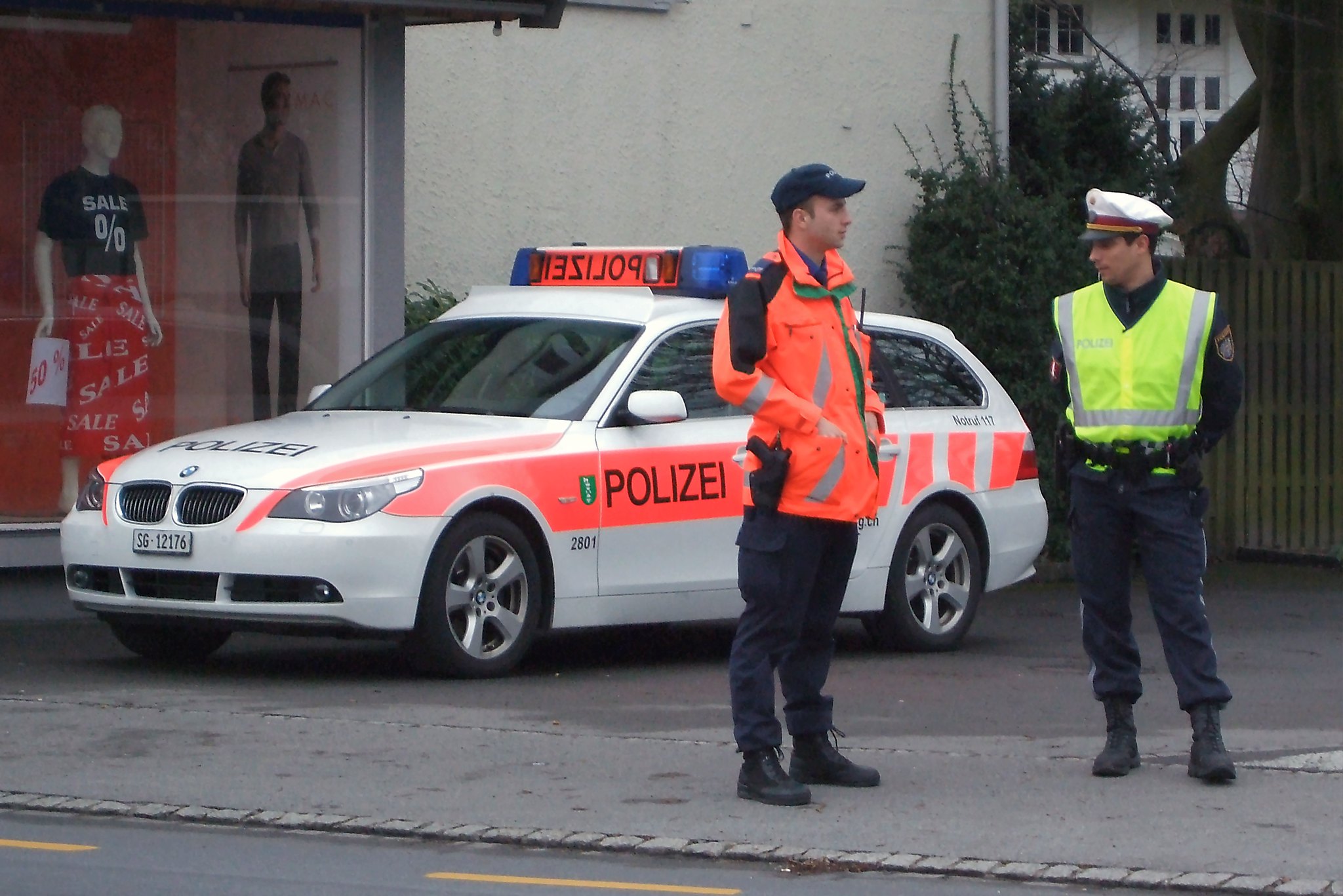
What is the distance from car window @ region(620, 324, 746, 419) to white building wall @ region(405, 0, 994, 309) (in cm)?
447

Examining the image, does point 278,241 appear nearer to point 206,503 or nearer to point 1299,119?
point 206,503

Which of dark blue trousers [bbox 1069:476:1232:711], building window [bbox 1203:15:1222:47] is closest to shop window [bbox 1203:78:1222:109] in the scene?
building window [bbox 1203:15:1222:47]

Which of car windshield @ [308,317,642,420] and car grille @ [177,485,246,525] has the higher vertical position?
car windshield @ [308,317,642,420]

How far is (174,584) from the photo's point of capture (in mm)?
9219

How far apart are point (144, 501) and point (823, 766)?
3.56 m

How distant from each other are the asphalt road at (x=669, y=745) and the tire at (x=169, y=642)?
117mm

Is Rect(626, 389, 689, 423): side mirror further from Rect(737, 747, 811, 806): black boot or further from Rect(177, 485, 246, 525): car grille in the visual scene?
Rect(737, 747, 811, 806): black boot

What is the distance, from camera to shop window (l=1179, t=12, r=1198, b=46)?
5844 centimetres

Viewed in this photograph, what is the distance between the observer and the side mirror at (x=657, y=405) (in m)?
9.41

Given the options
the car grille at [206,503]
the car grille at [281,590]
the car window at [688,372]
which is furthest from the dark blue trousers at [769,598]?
the car window at [688,372]

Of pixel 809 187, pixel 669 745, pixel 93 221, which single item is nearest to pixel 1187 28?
pixel 93 221

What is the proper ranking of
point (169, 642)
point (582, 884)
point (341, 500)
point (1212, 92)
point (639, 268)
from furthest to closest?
point (1212, 92)
point (639, 268)
point (169, 642)
point (341, 500)
point (582, 884)

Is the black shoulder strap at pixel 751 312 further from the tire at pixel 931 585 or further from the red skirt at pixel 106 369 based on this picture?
the red skirt at pixel 106 369

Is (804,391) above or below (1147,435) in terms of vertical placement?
above
